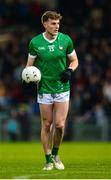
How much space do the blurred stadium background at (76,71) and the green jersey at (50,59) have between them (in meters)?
13.9

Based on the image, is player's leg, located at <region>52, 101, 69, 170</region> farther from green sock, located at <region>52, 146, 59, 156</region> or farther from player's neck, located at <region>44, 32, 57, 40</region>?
player's neck, located at <region>44, 32, 57, 40</region>

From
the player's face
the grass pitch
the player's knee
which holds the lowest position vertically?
the grass pitch

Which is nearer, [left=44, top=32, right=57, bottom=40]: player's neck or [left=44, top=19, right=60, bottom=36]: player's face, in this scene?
[left=44, top=19, right=60, bottom=36]: player's face

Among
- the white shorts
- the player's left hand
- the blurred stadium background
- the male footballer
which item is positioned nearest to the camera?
the player's left hand

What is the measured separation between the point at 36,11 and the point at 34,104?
198 inches

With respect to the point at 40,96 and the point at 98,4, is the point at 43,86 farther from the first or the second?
the point at 98,4

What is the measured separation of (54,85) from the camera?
619 inches

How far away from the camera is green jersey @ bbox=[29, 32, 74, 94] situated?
51.2ft

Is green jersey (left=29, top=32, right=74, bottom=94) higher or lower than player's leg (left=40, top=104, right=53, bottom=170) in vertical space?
higher

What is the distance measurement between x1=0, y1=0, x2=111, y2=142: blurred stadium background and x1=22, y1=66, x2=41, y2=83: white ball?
45.7ft

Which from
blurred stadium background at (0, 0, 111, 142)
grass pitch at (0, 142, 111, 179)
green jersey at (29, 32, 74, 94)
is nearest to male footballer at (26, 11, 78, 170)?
green jersey at (29, 32, 74, 94)

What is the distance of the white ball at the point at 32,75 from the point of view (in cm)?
1546

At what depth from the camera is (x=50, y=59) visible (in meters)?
15.6

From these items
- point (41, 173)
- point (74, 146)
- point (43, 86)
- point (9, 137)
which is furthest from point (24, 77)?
point (9, 137)
